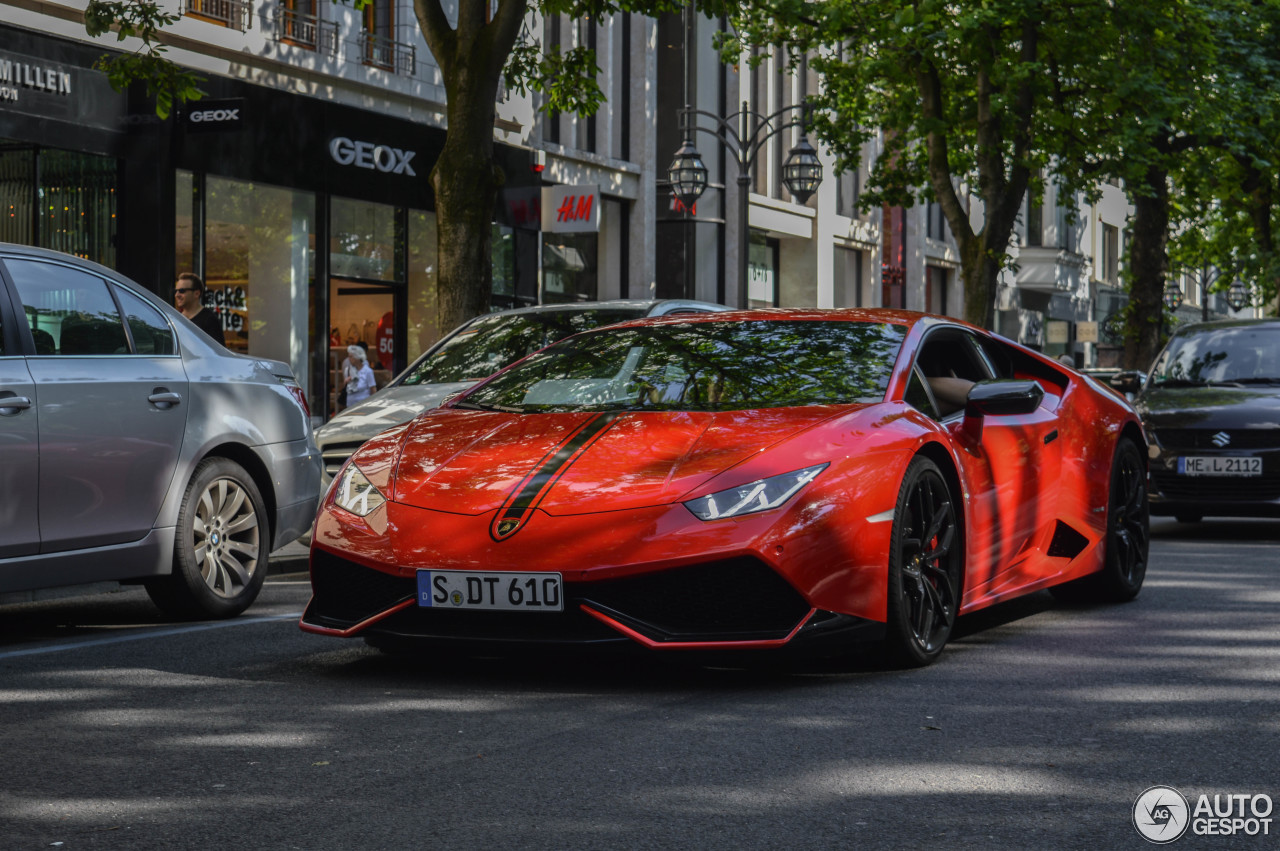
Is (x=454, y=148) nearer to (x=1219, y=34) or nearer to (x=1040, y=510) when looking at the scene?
(x=1040, y=510)

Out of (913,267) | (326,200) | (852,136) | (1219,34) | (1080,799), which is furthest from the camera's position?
(913,267)

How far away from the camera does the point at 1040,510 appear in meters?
7.22

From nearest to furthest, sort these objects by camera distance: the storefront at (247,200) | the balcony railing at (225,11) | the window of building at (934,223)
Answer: the storefront at (247,200)
the balcony railing at (225,11)
the window of building at (934,223)

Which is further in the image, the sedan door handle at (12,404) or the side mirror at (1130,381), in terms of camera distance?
the side mirror at (1130,381)

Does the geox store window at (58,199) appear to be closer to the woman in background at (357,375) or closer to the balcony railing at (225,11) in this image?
the balcony railing at (225,11)

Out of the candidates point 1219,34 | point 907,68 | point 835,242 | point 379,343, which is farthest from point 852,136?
point 835,242

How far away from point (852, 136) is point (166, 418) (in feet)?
74.7

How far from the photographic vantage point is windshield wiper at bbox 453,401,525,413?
6.41 metres

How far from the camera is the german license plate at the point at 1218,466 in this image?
1215 cm

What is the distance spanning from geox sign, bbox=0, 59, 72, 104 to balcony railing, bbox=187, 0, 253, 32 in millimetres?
2171

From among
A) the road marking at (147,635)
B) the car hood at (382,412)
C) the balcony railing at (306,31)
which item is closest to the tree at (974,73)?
the balcony railing at (306,31)

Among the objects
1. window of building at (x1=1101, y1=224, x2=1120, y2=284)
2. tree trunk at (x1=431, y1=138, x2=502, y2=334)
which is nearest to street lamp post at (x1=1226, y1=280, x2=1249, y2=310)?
window of building at (x1=1101, y1=224, x2=1120, y2=284)

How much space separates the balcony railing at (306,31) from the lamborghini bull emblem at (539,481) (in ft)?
52.9

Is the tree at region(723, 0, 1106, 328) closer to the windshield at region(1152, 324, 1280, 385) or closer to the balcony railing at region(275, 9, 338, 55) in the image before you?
the balcony railing at region(275, 9, 338, 55)
